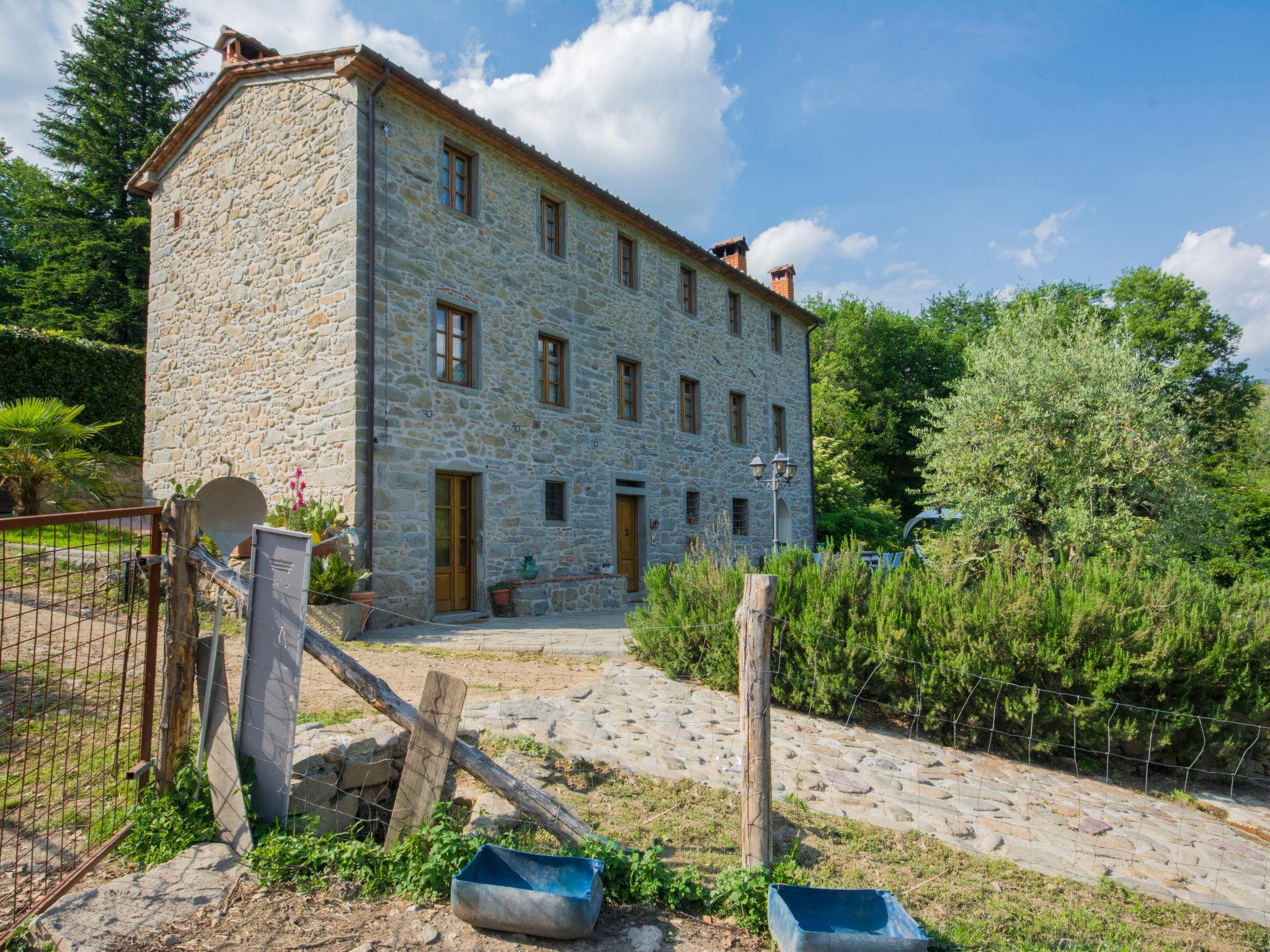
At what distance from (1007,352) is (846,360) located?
2072 cm

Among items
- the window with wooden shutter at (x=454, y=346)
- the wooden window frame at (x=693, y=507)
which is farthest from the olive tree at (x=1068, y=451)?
the window with wooden shutter at (x=454, y=346)

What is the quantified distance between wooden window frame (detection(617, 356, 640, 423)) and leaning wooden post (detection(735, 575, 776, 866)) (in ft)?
34.4

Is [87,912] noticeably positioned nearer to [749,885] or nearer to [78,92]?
[749,885]

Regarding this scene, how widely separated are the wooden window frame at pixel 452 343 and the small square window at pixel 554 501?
2.23 metres

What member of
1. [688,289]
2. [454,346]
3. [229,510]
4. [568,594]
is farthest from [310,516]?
[688,289]

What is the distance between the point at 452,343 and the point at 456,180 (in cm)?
253

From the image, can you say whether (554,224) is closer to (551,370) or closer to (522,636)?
(551,370)

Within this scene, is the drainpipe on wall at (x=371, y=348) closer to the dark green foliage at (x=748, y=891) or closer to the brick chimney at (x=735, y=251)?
the dark green foliage at (x=748, y=891)

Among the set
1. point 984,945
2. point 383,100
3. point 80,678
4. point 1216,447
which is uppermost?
point 383,100

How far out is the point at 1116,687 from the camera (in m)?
6.09

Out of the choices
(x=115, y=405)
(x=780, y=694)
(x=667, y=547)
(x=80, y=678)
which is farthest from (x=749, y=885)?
(x=115, y=405)

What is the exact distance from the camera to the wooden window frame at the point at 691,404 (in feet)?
51.5

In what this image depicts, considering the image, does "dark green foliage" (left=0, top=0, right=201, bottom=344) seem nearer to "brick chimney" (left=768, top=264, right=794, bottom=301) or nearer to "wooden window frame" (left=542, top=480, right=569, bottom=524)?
"wooden window frame" (left=542, top=480, right=569, bottom=524)

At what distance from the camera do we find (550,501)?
40.0ft
